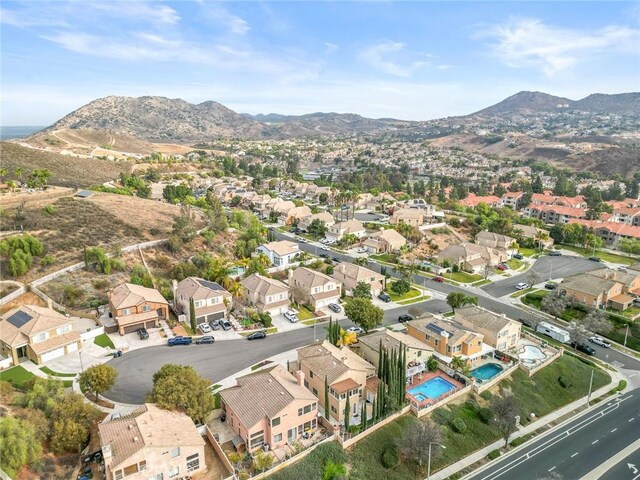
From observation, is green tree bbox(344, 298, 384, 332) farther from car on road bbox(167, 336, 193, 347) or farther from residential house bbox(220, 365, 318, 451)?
car on road bbox(167, 336, 193, 347)

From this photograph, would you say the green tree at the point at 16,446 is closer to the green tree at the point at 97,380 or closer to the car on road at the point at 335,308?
the green tree at the point at 97,380

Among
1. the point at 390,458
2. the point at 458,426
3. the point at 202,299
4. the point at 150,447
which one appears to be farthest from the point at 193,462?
the point at 202,299

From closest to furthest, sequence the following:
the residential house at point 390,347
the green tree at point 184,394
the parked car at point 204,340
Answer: the green tree at point 184,394, the residential house at point 390,347, the parked car at point 204,340

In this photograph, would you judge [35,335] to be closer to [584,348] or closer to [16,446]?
[16,446]

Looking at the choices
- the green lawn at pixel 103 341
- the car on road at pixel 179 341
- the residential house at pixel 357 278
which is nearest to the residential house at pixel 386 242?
the residential house at pixel 357 278

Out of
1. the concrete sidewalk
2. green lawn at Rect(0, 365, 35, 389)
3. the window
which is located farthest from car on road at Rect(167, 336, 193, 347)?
the concrete sidewalk

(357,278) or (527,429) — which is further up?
(357,278)
